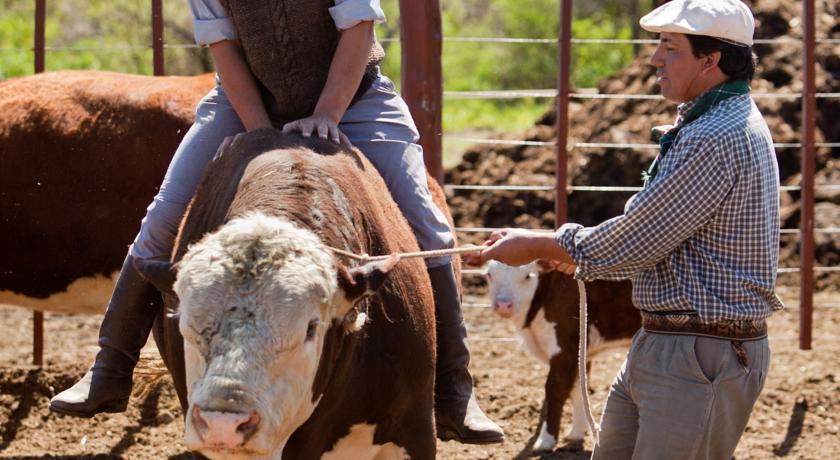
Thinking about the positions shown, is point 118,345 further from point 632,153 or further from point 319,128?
point 632,153

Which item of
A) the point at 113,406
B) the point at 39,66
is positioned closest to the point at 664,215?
the point at 113,406

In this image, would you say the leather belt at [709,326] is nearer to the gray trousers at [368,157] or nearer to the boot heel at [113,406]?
the gray trousers at [368,157]

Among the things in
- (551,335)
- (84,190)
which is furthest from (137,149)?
(551,335)

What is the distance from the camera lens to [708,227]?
3.85 m

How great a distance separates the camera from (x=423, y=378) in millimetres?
4352

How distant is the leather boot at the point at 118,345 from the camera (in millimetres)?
4699

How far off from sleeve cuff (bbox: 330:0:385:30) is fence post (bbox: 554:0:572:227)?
3164 mm

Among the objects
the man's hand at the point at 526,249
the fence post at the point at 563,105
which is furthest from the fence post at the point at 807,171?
the man's hand at the point at 526,249

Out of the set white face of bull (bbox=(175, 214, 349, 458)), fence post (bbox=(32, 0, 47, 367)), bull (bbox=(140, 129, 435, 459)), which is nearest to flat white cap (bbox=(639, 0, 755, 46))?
bull (bbox=(140, 129, 435, 459))

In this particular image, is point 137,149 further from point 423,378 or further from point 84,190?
point 423,378

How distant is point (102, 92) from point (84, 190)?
524mm

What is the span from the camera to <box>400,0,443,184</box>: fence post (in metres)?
7.55

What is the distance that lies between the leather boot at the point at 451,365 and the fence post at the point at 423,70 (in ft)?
9.11

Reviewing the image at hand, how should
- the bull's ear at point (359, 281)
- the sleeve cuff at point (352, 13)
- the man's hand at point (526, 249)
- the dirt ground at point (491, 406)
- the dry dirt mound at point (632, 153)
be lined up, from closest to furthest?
1. the bull's ear at point (359, 281)
2. the man's hand at point (526, 249)
3. the sleeve cuff at point (352, 13)
4. the dirt ground at point (491, 406)
5. the dry dirt mound at point (632, 153)
